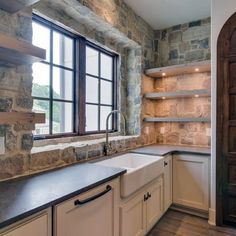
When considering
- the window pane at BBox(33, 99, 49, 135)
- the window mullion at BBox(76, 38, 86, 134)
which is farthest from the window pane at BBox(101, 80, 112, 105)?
the window pane at BBox(33, 99, 49, 135)

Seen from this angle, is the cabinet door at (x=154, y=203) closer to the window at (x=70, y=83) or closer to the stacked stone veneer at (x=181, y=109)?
the window at (x=70, y=83)

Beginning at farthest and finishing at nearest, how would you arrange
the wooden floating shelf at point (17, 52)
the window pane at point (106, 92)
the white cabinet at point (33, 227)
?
the window pane at point (106, 92) < the wooden floating shelf at point (17, 52) < the white cabinet at point (33, 227)

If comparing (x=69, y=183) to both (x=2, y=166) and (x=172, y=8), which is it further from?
(x=172, y=8)

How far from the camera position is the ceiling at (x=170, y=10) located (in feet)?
9.21

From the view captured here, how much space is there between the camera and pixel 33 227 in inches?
40.4

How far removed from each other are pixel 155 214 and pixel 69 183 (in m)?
1.40

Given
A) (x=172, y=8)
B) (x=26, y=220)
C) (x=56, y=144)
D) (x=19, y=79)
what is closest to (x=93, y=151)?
(x=56, y=144)

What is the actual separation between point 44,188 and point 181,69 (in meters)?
2.61

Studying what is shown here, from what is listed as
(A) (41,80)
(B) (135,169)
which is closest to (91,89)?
(A) (41,80)

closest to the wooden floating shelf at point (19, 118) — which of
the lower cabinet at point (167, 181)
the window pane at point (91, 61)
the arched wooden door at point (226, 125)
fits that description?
the window pane at point (91, 61)

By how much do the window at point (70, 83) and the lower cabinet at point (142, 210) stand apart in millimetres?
1036

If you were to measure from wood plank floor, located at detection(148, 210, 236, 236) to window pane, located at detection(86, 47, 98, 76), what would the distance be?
210 cm

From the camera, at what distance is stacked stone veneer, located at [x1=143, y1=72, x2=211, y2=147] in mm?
3262

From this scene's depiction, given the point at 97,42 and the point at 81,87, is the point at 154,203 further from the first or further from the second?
the point at 97,42
